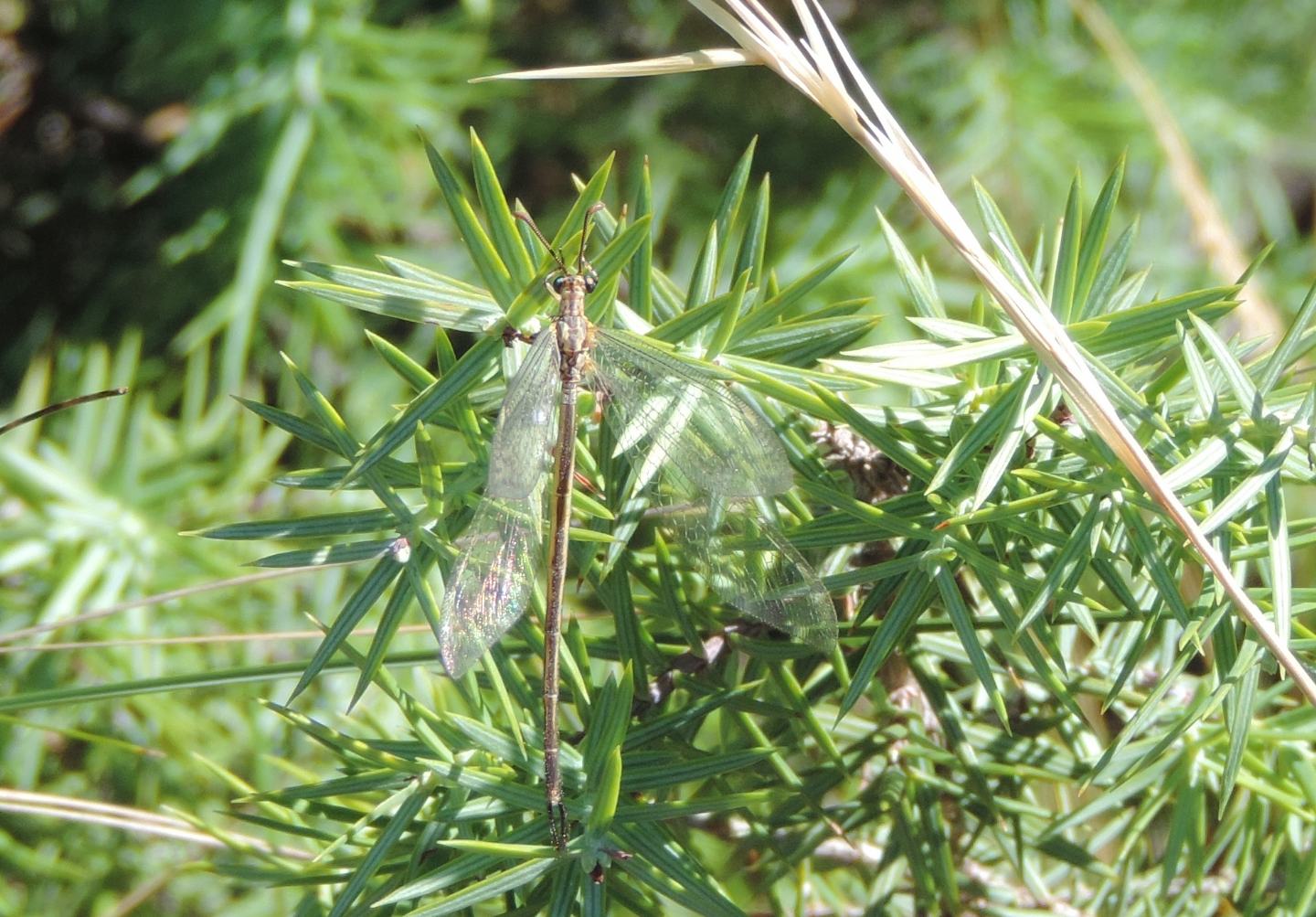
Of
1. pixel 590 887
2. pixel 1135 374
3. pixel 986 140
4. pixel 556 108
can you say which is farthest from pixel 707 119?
pixel 590 887

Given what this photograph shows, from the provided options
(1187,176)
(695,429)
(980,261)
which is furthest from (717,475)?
(1187,176)

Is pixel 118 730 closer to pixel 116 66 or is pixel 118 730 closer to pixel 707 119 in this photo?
pixel 116 66

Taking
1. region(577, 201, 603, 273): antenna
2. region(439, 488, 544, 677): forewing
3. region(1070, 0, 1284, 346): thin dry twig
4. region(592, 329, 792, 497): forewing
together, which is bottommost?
region(439, 488, 544, 677): forewing

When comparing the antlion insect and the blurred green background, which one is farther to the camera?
the blurred green background

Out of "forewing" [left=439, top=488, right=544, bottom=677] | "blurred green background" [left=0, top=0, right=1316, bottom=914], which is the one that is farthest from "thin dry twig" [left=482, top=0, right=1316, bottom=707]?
"blurred green background" [left=0, top=0, right=1316, bottom=914]

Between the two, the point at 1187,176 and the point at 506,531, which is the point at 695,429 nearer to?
the point at 506,531

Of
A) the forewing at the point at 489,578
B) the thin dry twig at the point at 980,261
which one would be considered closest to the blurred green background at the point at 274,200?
the forewing at the point at 489,578

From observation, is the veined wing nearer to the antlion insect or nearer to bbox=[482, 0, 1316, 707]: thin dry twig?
the antlion insect

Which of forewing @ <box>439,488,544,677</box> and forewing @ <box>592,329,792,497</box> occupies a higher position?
forewing @ <box>592,329,792,497</box>
